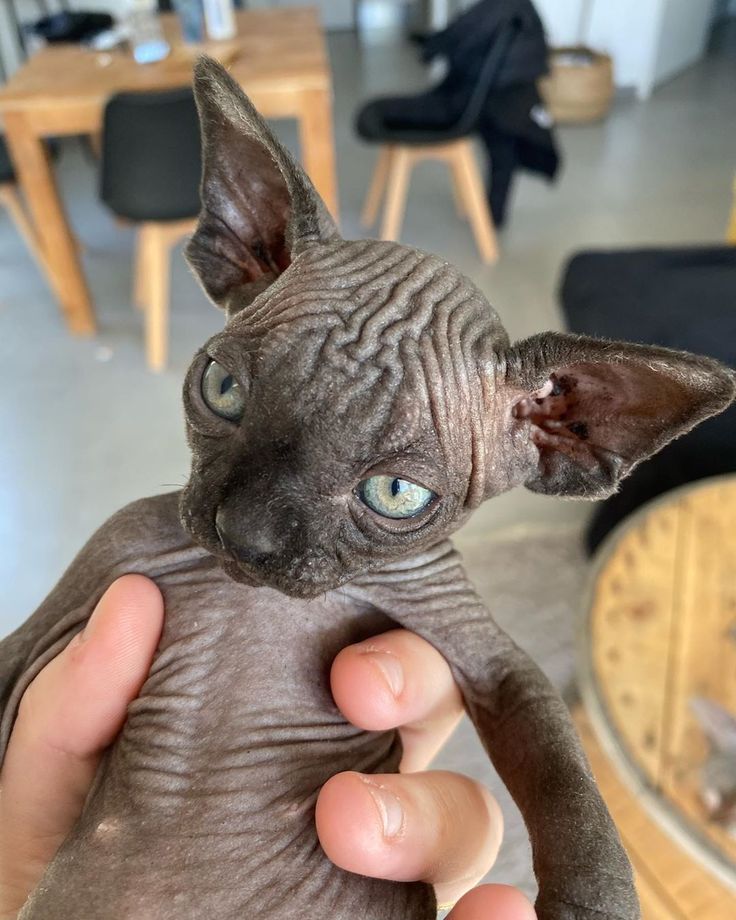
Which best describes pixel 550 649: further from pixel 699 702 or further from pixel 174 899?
pixel 174 899

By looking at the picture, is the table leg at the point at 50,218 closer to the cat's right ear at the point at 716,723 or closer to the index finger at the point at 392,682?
the index finger at the point at 392,682

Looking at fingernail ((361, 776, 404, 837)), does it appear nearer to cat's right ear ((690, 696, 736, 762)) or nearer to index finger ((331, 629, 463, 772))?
index finger ((331, 629, 463, 772))

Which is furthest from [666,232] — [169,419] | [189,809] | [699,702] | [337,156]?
[189,809]

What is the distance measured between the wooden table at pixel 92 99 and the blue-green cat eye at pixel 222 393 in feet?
7.70

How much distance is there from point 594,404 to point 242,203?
1.59 ft

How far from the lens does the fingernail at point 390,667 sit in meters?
0.87

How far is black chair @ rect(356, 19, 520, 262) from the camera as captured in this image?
3.54m

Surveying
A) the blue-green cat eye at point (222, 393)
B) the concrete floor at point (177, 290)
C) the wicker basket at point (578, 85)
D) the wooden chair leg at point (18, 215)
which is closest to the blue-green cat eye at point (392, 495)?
the blue-green cat eye at point (222, 393)

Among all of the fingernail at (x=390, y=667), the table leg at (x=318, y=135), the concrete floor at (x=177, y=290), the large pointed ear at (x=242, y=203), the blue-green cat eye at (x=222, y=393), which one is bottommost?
the concrete floor at (x=177, y=290)

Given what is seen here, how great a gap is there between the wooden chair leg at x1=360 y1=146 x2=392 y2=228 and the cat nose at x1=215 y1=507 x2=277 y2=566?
342cm

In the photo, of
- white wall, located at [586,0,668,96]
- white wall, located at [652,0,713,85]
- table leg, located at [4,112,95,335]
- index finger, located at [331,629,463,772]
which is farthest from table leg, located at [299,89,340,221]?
white wall, located at [652,0,713,85]

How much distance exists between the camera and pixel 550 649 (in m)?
2.04

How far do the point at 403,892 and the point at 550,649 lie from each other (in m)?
1.27

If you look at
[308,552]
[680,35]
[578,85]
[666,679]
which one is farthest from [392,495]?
[680,35]
